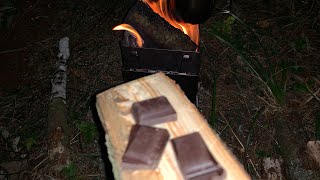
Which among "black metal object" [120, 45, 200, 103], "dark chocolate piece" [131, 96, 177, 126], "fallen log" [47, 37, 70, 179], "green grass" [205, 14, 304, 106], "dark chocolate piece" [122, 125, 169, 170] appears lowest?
"fallen log" [47, 37, 70, 179]

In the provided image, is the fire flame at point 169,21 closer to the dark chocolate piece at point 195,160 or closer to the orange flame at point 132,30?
the orange flame at point 132,30

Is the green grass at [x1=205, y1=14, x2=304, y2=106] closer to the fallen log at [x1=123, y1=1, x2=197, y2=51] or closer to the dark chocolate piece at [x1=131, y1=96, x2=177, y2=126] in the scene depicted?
the fallen log at [x1=123, y1=1, x2=197, y2=51]

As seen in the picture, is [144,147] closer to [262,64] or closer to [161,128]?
[161,128]

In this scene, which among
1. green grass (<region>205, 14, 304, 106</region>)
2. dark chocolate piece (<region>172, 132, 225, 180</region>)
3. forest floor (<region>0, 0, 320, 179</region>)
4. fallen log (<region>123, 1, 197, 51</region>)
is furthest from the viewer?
green grass (<region>205, 14, 304, 106</region>)

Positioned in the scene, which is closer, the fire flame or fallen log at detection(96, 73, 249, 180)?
fallen log at detection(96, 73, 249, 180)

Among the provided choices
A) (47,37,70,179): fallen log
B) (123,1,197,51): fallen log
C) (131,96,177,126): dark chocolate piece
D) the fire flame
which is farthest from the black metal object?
(131,96,177,126): dark chocolate piece

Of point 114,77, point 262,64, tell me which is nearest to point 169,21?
point 114,77

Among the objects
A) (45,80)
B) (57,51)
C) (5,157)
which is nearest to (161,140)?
(5,157)
